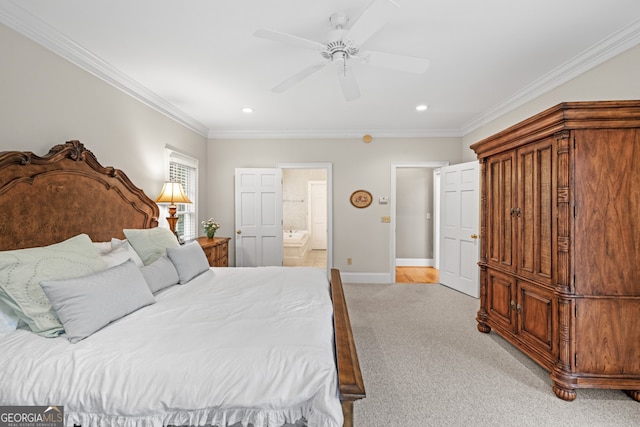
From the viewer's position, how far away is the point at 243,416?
119 cm

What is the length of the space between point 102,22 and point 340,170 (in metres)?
3.60

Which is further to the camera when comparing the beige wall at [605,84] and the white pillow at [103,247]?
the white pillow at [103,247]

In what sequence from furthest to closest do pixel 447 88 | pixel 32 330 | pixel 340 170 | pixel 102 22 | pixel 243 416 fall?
pixel 340 170
pixel 447 88
pixel 102 22
pixel 32 330
pixel 243 416

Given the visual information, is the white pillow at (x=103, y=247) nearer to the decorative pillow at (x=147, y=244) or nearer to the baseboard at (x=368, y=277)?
the decorative pillow at (x=147, y=244)

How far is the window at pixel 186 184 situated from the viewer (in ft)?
13.4

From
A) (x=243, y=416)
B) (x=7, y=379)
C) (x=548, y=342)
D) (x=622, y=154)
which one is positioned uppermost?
(x=622, y=154)

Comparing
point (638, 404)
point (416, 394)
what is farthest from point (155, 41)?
point (638, 404)

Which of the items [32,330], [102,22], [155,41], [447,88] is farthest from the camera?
[447,88]

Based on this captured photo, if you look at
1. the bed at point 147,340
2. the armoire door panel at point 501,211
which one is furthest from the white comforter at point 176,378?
the armoire door panel at point 501,211

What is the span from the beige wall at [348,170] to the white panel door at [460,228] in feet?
2.26

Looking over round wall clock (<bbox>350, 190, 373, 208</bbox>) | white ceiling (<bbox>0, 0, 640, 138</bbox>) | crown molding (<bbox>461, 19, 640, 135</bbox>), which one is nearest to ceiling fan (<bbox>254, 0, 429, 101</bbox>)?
white ceiling (<bbox>0, 0, 640, 138</bbox>)

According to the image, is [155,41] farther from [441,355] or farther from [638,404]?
[638,404]

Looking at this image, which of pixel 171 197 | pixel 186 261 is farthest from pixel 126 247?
pixel 171 197

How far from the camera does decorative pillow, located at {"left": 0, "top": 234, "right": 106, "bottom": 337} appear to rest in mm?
1468
